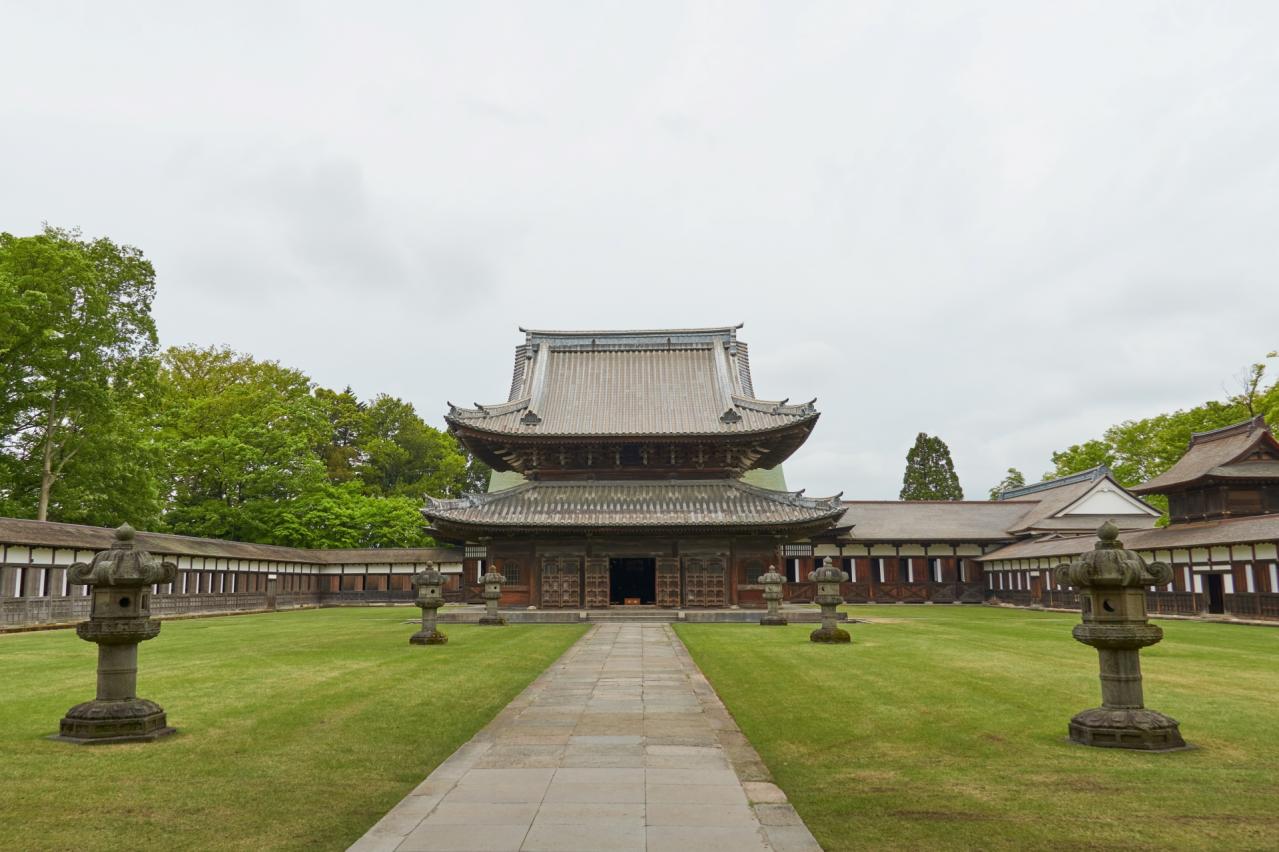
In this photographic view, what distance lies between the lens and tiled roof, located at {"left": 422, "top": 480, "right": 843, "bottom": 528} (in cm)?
3338

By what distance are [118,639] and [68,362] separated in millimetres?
30777

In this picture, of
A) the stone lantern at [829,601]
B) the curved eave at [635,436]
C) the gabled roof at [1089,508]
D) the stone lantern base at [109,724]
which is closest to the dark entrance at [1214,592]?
the gabled roof at [1089,508]

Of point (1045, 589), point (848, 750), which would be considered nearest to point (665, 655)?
point (848, 750)

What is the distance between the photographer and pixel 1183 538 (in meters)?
33.5

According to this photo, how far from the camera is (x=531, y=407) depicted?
127 feet

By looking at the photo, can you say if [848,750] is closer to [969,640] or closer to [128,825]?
[128,825]

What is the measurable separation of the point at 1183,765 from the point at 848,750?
314cm

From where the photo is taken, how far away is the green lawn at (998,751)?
598 cm

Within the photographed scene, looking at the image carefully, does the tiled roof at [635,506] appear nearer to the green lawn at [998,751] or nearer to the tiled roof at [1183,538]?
the tiled roof at [1183,538]

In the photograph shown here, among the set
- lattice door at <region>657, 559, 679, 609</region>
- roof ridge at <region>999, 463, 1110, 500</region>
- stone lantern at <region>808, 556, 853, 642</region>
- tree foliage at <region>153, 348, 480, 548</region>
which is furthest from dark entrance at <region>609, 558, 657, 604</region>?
roof ridge at <region>999, 463, 1110, 500</region>

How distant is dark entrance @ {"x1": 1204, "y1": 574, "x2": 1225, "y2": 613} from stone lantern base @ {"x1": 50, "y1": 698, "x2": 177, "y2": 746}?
36.5 meters

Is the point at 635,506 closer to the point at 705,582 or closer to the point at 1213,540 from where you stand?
the point at 705,582

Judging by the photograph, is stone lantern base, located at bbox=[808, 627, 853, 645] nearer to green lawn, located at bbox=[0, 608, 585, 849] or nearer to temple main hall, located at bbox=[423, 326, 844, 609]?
green lawn, located at bbox=[0, 608, 585, 849]

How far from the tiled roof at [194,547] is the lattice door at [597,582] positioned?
16.8 metres
